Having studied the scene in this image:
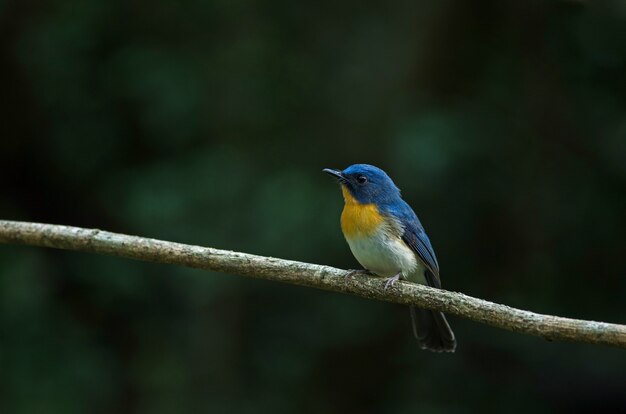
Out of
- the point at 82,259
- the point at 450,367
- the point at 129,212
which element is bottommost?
the point at 450,367

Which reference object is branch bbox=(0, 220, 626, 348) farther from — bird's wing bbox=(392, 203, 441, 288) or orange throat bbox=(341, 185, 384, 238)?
bird's wing bbox=(392, 203, 441, 288)

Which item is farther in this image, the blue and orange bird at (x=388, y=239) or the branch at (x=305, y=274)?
the blue and orange bird at (x=388, y=239)

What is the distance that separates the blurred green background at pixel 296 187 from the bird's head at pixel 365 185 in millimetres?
1489

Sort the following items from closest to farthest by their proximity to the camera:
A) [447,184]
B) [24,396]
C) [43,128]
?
[24,396], [447,184], [43,128]

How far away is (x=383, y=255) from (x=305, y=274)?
2.90 feet

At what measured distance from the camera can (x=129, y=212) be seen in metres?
6.48

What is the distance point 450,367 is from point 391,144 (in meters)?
1.90

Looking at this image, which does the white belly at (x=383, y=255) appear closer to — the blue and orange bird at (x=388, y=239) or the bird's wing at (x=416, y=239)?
the blue and orange bird at (x=388, y=239)

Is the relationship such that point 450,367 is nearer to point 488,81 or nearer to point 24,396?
point 488,81

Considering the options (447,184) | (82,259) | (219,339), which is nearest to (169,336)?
(219,339)

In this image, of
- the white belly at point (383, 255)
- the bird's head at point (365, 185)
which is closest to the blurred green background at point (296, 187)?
the bird's head at point (365, 185)

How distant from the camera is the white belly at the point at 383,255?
4.30m

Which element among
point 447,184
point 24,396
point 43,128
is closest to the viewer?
point 24,396

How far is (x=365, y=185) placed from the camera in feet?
15.3
